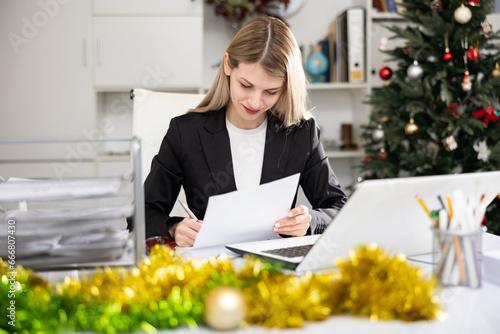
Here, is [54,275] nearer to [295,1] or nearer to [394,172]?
[394,172]

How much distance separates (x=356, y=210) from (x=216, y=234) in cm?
32

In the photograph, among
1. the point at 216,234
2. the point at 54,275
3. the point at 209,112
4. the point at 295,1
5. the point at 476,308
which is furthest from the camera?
the point at 295,1

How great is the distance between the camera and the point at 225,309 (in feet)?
2.01

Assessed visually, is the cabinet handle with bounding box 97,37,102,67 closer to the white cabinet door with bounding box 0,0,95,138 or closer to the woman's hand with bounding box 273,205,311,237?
the white cabinet door with bounding box 0,0,95,138

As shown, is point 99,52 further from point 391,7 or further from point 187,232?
point 187,232

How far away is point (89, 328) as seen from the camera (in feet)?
2.01

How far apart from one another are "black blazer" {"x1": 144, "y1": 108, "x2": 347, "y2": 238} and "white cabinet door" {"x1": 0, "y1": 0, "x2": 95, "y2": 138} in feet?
5.41

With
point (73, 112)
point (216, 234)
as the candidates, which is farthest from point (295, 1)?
point (216, 234)

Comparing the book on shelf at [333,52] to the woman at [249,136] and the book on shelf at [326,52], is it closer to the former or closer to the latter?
the book on shelf at [326,52]

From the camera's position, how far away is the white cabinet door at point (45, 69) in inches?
117

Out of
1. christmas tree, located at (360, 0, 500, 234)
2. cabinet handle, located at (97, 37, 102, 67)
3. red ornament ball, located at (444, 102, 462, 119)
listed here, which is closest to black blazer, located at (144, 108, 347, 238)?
christmas tree, located at (360, 0, 500, 234)

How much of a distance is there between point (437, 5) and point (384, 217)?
216 centimetres

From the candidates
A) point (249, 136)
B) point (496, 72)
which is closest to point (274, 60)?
point (249, 136)

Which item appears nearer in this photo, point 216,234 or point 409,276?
point 409,276
